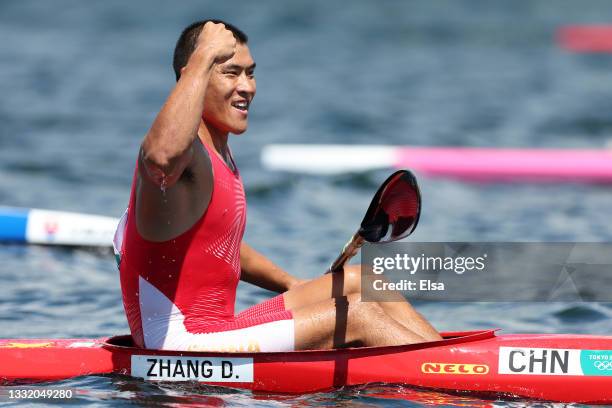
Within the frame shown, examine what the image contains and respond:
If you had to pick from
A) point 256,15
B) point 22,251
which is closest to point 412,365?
point 22,251

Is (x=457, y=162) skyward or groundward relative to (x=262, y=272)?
skyward

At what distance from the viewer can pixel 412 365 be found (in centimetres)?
486

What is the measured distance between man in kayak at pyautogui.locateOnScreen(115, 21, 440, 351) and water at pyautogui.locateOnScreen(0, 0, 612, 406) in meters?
0.25

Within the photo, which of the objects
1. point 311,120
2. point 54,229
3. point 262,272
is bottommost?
point 262,272

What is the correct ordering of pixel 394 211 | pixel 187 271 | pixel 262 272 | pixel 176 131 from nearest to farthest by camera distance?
pixel 176 131 < pixel 187 271 < pixel 394 211 < pixel 262 272

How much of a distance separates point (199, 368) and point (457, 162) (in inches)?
304

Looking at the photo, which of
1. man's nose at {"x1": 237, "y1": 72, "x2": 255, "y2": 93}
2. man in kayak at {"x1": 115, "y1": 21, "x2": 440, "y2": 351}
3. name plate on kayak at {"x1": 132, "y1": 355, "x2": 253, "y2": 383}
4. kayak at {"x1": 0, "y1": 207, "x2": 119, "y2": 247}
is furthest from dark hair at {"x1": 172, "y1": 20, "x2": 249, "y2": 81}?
kayak at {"x1": 0, "y1": 207, "x2": 119, "y2": 247}

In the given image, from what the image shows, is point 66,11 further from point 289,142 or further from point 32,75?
point 289,142

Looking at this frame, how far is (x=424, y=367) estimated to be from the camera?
192 inches

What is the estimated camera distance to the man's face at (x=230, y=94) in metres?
4.79

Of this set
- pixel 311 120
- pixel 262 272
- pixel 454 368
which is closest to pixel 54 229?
pixel 262 272

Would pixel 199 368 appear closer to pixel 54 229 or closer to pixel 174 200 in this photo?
pixel 174 200

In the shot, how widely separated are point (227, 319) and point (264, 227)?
498cm

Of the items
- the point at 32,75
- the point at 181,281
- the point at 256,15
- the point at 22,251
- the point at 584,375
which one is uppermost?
the point at 256,15
